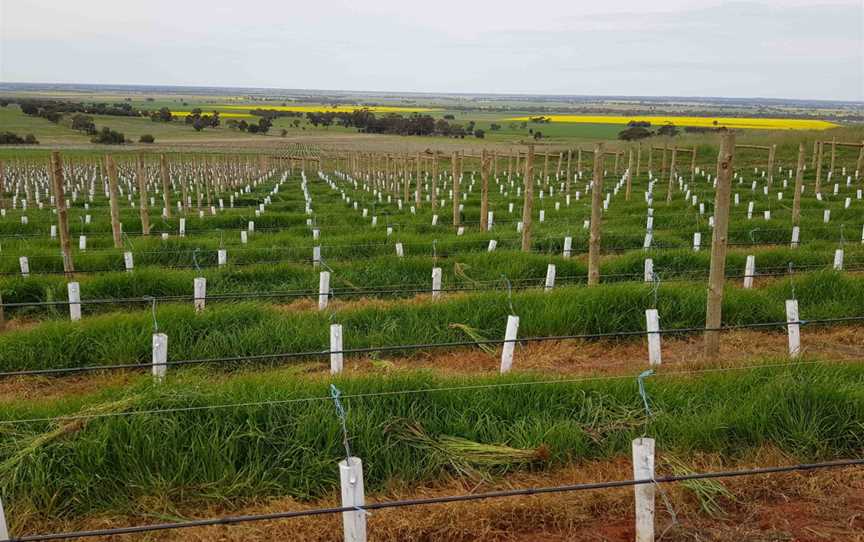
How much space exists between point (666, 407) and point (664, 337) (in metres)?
2.76

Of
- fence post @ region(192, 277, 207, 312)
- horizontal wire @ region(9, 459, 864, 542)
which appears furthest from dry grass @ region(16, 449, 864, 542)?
fence post @ region(192, 277, 207, 312)

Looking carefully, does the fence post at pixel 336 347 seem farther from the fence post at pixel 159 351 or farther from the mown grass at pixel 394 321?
the fence post at pixel 159 351

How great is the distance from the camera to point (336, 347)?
6.25m

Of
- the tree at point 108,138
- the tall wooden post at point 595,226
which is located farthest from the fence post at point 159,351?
the tree at point 108,138

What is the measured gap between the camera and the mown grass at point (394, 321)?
270 inches

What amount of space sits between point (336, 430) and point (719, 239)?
3809mm

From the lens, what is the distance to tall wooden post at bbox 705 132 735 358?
6.06 meters

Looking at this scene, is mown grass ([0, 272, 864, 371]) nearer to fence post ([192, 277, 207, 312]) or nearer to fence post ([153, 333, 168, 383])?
fence post ([192, 277, 207, 312])

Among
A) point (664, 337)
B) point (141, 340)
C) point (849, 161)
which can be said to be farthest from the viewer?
point (849, 161)

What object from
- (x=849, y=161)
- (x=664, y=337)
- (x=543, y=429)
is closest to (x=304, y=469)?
(x=543, y=429)

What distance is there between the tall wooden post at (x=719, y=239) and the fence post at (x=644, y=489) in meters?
2.89

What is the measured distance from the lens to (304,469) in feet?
14.5

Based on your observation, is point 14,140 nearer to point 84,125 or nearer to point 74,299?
point 84,125

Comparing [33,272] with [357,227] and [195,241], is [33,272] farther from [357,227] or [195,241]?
[357,227]
